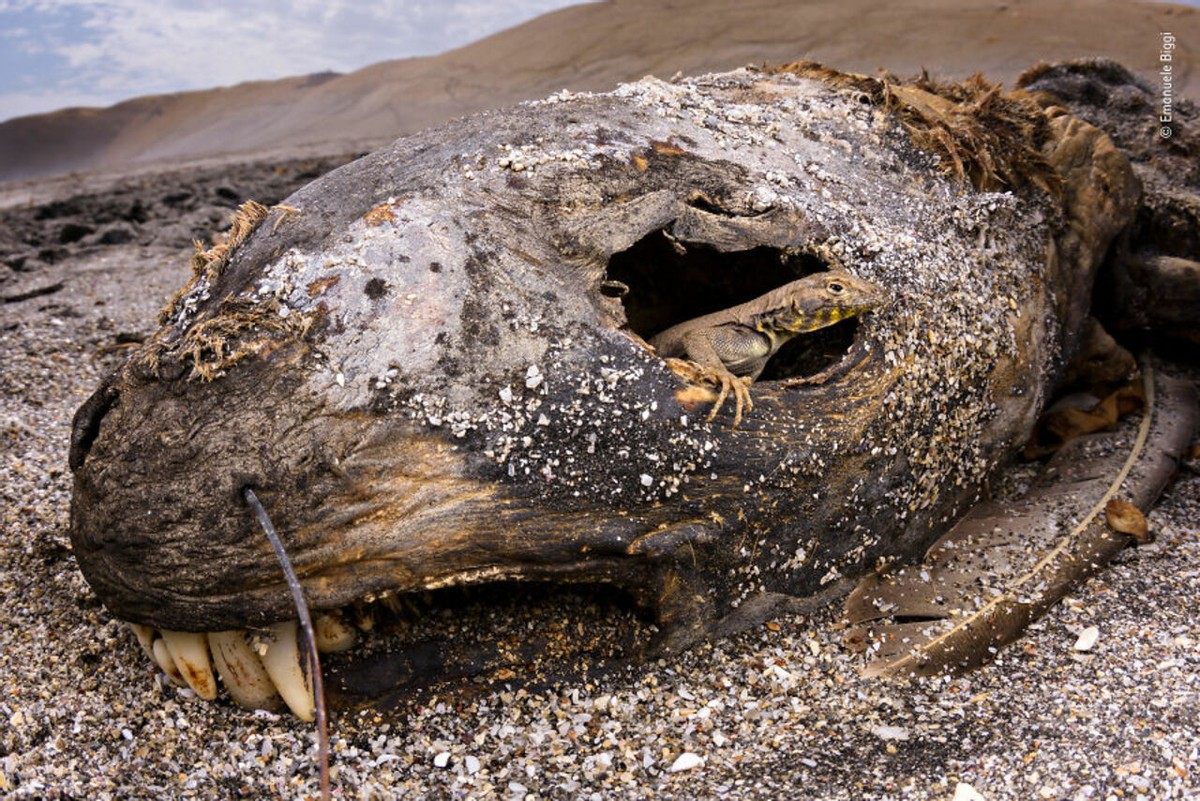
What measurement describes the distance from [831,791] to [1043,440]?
106 inches

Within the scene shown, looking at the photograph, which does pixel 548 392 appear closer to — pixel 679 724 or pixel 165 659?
pixel 679 724

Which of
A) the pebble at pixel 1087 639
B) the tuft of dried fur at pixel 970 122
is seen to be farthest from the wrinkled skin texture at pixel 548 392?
the pebble at pixel 1087 639

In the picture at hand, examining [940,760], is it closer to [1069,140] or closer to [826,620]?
[826,620]

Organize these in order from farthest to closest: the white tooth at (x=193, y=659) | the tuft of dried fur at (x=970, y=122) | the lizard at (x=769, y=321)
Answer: the tuft of dried fur at (x=970, y=122) → the lizard at (x=769, y=321) → the white tooth at (x=193, y=659)

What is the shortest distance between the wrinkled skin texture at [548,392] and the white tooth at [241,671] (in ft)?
0.52

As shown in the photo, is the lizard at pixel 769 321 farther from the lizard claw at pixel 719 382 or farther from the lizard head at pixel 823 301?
the lizard claw at pixel 719 382

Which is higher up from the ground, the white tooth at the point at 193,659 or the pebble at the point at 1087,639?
the white tooth at the point at 193,659

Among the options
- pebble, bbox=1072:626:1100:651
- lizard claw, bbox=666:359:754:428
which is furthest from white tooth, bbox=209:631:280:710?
pebble, bbox=1072:626:1100:651

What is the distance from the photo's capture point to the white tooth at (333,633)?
275 centimetres

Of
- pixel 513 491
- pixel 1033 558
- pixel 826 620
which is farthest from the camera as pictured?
pixel 1033 558

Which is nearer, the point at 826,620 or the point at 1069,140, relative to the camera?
the point at 826,620

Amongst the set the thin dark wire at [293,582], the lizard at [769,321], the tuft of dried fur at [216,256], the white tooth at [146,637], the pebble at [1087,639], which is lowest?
the pebble at [1087,639]

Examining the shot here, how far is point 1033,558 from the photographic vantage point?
3.67m

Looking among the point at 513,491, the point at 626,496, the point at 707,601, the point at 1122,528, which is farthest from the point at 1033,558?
the point at 513,491
